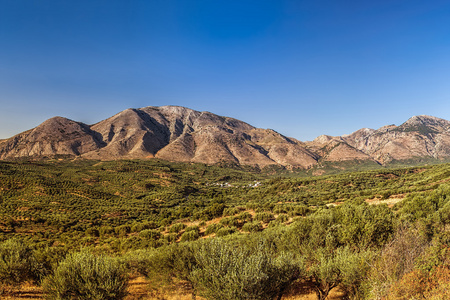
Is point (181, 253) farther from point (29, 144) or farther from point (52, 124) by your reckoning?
point (52, 124)

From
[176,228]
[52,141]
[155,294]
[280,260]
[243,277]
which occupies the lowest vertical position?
[176,228]

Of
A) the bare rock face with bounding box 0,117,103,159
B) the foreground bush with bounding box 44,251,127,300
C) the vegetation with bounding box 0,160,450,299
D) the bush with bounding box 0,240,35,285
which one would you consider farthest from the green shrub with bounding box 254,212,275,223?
the bare rock face with bounding box 0,117,103,159

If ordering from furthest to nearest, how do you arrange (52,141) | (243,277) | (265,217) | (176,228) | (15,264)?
(52,141) < (176,228) < (265,217) < (15,264) < (243,277)

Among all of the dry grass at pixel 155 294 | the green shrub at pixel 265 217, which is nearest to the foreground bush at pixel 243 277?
the dry grass at pixel 155 294

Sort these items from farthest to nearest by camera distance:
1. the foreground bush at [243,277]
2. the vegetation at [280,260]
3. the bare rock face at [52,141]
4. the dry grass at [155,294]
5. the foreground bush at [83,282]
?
the bare rock face at [52,141] < the dry grass at [155,294] < the foreground bush at [83,282] < the vegetation at [280,260] < the foreground bush at [243,277]

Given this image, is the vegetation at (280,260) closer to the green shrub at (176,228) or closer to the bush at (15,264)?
the bush at (15,264)

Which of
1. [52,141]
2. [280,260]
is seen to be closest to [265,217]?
[280,260]

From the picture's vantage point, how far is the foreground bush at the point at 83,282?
854 cm

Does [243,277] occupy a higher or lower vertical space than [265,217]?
higher

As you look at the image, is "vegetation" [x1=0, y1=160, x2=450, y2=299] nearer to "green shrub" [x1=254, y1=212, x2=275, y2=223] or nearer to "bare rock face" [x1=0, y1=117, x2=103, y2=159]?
"green shrub" [x1=254, y1=212, x2=275, y2=223]

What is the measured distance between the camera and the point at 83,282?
29.2 ft

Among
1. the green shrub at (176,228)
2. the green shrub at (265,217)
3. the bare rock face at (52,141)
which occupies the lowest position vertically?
the green shrub at (176,228)

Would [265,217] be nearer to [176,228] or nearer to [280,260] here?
[176,228]

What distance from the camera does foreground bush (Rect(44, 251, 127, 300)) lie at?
8539mm
